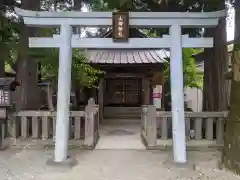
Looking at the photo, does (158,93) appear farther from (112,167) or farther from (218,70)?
(112,167)

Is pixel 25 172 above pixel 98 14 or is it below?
below

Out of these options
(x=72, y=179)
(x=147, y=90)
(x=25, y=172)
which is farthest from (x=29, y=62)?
(x=147, y=90)

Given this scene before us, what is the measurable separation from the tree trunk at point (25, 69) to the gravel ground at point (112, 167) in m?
2.34

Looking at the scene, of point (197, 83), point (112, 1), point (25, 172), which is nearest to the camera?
point (25, 172)

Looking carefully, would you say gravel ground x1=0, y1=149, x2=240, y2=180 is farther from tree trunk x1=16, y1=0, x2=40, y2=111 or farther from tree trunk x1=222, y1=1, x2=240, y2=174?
tree trunk x1=16, y1=0, x2=40, y2=111

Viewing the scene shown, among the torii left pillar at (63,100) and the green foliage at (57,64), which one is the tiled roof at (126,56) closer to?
the green foliage at (57,64)

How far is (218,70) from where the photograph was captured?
10.7 metres

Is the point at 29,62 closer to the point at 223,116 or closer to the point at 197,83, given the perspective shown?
the point at 223,116

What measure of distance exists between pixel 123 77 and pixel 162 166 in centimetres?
1129

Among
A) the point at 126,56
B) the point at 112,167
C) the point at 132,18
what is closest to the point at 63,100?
the point at 112,167

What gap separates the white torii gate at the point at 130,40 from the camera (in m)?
6.71

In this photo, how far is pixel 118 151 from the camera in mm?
8180

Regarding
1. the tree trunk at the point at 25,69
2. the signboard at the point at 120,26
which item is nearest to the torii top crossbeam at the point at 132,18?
the signboard at the point at 120,26

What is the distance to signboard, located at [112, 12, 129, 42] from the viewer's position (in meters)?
6.66
